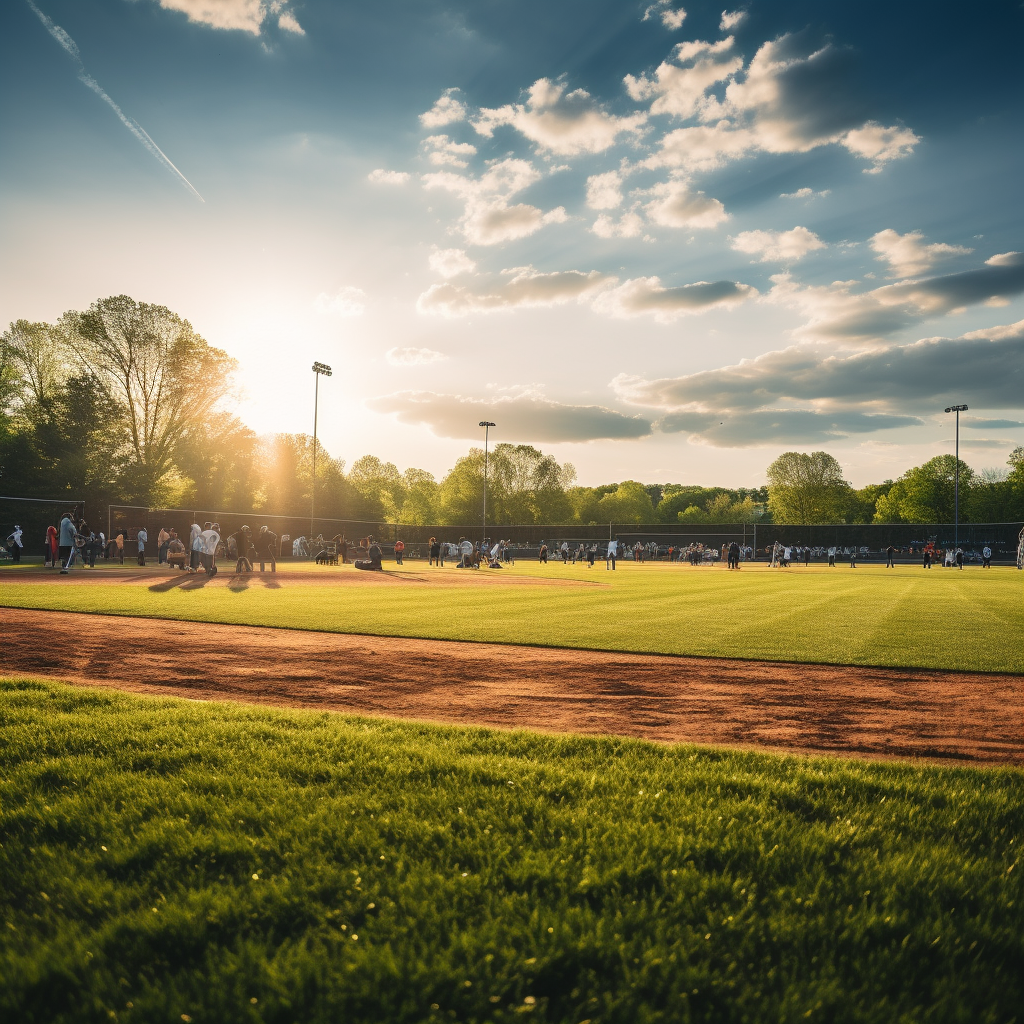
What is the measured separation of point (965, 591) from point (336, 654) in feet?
69.3

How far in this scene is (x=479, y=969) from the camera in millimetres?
2182

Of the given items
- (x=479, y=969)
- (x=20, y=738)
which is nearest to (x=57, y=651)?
(x=20, y=738)

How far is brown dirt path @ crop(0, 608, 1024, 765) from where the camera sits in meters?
5.43

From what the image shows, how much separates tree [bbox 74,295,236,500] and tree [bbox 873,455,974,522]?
284 feet

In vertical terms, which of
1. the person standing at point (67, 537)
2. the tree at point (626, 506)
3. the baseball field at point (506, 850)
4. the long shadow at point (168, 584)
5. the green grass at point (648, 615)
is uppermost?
the tree at point (626, 506)

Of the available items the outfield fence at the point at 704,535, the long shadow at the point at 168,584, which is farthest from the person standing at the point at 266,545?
the outfield fence at the point at 704,535

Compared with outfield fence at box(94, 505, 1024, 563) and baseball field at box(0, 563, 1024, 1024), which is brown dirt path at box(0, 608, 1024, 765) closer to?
baseball field at box(0, 563, 1024, 1024)

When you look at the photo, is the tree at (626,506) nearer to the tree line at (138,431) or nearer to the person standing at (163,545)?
Result: the tree line at (138,431)

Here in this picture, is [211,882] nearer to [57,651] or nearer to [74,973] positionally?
[74,973]

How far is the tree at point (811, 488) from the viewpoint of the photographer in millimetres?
91500

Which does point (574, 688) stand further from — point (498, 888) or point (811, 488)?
point (811, 488)

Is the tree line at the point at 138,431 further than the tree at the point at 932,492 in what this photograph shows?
No

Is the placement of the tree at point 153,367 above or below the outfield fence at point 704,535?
above

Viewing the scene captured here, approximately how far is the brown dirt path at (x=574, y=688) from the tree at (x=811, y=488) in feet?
299
